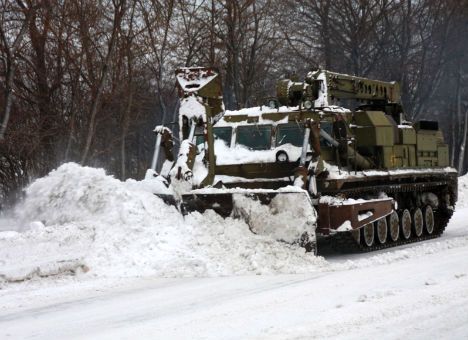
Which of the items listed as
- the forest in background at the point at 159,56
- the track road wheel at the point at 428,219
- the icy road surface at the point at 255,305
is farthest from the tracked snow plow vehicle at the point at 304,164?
the icy road surface at the point at 255,305

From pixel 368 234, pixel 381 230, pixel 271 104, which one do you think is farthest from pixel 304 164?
pixel 381 230

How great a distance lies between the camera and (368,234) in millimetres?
13086

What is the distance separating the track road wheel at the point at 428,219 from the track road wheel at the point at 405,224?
102 centimetres

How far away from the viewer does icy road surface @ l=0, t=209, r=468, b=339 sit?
6098mm

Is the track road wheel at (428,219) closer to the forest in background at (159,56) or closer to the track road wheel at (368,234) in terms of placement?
the track road wheel at (368,234)

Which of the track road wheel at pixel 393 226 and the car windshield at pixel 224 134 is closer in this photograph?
the car windshield at pixel 224 134

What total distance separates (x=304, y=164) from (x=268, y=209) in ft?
4.23

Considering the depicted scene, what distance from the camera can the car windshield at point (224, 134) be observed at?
13.3 meters

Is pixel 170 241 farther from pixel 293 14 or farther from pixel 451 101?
pixel 451 101

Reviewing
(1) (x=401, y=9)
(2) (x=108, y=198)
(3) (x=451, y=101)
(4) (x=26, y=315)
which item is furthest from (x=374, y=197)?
(3) (x=451, y=101)

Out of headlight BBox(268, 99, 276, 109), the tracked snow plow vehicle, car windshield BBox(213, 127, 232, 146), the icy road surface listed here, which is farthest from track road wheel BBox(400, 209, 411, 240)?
the icy road surface

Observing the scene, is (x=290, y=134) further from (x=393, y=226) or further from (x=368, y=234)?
(x=393, y=226)

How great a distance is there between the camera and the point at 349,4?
26188mm

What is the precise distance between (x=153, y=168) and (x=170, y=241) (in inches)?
100
